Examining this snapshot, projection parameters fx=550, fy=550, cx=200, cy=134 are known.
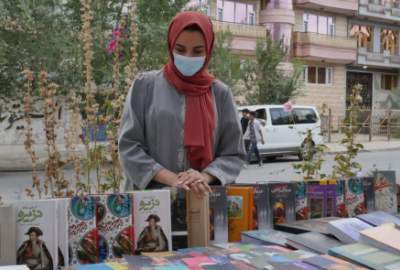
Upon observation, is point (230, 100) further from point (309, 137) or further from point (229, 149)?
point (309, 137)

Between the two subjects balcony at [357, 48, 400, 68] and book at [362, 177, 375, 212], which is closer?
book at [362, 177, 375, 212]

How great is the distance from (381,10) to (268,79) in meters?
14.4

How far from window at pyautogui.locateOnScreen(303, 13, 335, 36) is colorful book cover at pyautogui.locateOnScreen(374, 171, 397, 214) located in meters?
28.0

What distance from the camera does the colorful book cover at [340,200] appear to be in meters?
2.35

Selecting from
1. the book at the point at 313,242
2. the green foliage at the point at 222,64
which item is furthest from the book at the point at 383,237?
the green foliage at the point at 222,64

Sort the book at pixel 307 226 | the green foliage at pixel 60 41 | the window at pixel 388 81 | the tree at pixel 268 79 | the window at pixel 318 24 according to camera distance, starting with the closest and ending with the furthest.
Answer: the book at pixel 307 226, the green foliage at pixel 60 41, the tree at pixel 268 79, the window at pixel 318 24, the window at pixel 388 81

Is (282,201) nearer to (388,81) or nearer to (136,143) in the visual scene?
(136,143)

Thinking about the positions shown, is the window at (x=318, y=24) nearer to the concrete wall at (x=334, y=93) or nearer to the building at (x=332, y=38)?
the building at (x=332, y=38)

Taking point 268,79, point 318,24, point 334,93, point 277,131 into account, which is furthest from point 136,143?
point 334,93

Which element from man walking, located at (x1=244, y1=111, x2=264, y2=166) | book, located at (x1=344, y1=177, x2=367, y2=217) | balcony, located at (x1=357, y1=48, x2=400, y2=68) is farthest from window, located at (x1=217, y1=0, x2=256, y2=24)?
book, located at (x1=344, y1=177, x2=367, y2=217)

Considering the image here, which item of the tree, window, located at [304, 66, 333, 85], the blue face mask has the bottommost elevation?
the blue face mask

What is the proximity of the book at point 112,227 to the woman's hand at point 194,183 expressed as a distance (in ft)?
0.81

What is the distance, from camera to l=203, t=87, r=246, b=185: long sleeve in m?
2.30

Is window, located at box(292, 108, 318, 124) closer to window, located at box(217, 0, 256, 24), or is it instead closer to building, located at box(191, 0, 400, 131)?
building, located at box(191, 0, 400, 131)
